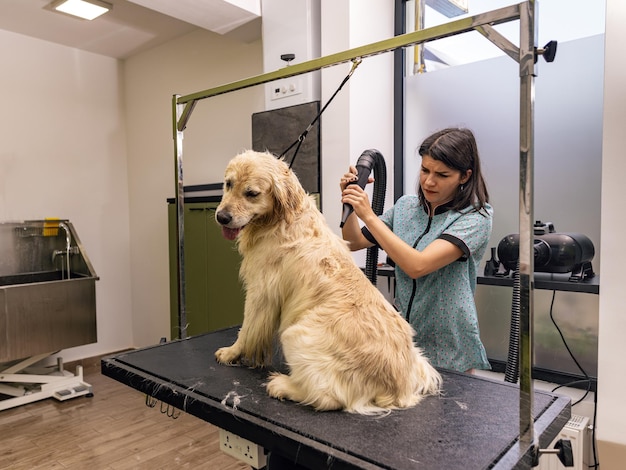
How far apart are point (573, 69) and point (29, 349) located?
3.68 meters

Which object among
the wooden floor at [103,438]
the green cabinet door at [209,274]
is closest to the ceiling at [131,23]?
the green cabinet door at [209,274]

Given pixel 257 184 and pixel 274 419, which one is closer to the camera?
pixel 274 419

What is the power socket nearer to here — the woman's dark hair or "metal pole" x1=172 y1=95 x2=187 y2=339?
"metal pole" x1=172 y1=95 x2=187 y2=339

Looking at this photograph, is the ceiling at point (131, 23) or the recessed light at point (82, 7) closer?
the ceiling at point (131, 23)

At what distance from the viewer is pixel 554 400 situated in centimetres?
119

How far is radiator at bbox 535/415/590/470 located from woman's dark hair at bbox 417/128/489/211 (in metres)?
1.06

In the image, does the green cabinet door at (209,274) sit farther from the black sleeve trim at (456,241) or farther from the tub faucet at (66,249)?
the black sleeve trim at (456,241)

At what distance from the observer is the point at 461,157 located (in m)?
1.46

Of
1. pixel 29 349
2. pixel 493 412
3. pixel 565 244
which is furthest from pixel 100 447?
pixel 565 244

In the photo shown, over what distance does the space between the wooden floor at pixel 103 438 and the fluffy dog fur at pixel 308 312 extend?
5.24 ft

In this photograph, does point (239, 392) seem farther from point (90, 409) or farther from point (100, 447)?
point (90, 409)

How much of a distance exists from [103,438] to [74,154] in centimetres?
245

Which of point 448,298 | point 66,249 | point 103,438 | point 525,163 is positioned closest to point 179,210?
point 448,298

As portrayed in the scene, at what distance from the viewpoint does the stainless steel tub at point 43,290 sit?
3.18m
